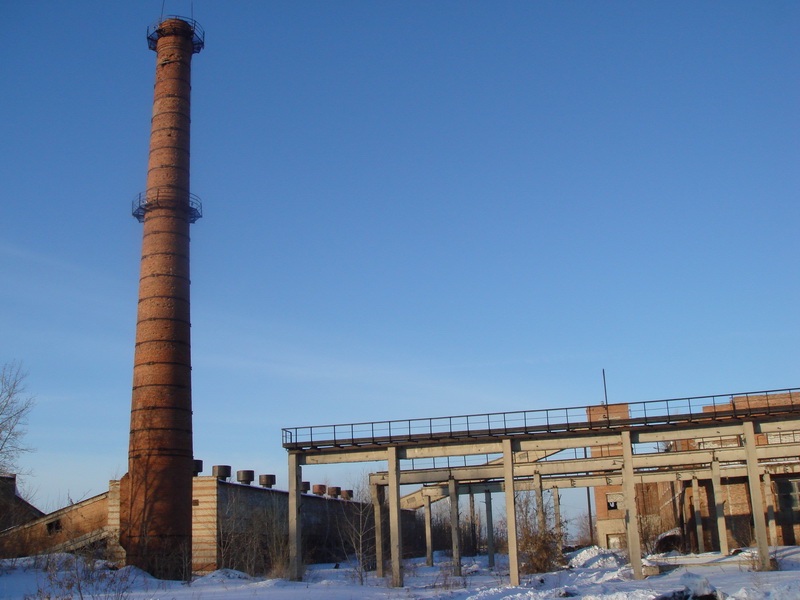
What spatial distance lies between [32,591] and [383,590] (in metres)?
10.1

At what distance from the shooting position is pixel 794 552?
30750 mm

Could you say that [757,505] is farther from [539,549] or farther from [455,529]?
[455,529]

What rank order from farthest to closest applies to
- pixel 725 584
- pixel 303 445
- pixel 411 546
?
pixel 411 546 → pixel 303 445 → pixel 725 584

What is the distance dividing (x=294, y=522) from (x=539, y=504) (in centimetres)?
1014

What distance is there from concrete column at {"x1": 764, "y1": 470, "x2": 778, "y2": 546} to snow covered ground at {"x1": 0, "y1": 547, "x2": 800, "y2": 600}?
704mm

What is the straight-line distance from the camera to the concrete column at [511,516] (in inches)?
933

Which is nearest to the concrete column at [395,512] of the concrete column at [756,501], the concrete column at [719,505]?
the concrete column at [756,501]

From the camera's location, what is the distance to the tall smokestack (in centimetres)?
2916

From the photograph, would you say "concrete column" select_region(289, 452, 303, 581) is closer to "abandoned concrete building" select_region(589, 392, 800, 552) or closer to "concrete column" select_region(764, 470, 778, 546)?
"abandoned concrete building" select_region(589, 392, 800, 552)

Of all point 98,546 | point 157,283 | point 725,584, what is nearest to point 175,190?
point 157,283

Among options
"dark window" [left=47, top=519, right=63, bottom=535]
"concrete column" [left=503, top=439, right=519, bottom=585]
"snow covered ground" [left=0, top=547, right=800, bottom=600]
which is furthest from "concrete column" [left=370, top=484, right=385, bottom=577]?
"dark window" [left=47, top=519, right=63, bottom=535]

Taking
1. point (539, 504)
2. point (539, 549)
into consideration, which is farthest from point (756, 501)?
point (539, 504)

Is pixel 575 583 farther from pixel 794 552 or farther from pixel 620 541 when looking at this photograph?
pixel 620 541

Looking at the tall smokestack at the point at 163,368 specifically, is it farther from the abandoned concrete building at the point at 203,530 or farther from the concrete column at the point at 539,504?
the concrete column at the point at 539,504
